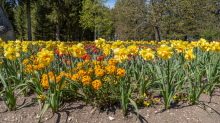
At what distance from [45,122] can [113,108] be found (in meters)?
0.97

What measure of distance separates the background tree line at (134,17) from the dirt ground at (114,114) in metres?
7.78

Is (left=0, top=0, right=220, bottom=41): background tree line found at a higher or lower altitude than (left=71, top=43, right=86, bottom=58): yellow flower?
higher

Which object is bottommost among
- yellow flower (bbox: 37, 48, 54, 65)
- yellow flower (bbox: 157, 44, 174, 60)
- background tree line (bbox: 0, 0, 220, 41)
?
yellow flower (bbox: 37, 48, 54, 65)

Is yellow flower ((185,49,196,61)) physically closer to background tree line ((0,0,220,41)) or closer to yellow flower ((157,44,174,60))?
yellow flower ((157,44,174,60))

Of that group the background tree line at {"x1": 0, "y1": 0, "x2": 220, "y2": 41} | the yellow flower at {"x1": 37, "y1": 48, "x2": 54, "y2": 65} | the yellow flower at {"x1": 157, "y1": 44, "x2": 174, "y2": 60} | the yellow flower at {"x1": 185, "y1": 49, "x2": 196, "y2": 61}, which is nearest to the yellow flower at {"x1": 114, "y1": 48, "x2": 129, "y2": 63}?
the yellow flower at {"x1": 157, "y1": 44, "x2": 174, "y2": 60}

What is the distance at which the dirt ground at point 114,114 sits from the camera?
1812mm

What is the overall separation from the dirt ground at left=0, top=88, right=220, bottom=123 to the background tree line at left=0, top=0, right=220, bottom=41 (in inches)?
306

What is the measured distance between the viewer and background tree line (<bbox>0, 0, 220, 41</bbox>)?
352 inches

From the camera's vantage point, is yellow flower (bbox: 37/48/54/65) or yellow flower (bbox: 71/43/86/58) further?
yellow flower (bbox: 71/43/86/58)

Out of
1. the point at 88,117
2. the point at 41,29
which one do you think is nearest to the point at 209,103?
the point at 88,117

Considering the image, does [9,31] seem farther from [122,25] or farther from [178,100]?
[122,25]

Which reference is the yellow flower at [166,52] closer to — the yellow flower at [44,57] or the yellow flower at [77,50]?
the yellow flower at [77,50]

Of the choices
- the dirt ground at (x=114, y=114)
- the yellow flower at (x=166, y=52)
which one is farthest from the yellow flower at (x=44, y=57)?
the yellow flower at (x=166, y=52)

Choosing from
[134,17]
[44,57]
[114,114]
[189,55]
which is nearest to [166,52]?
[189,55]
